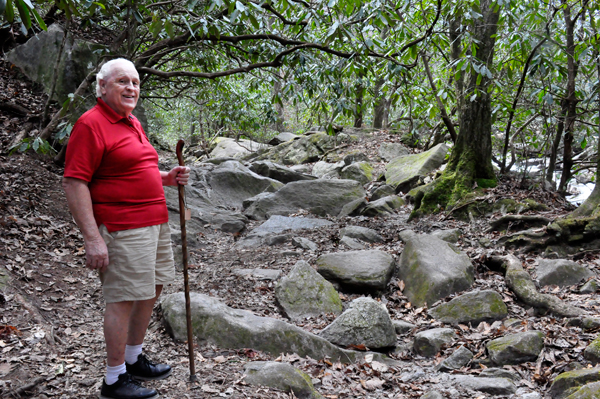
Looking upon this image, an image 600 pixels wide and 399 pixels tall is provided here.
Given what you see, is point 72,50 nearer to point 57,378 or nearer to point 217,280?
point 217,280

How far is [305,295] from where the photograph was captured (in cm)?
498

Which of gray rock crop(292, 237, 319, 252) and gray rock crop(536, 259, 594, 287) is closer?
gray rock crop(536, 259, 594, 287)

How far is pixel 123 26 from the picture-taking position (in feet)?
24.5

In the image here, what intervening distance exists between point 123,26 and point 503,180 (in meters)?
7.07

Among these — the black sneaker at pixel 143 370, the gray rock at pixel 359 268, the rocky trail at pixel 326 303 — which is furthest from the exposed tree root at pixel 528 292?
the black sneaker at pixel 143 370

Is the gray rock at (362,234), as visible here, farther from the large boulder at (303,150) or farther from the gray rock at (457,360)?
the large boulder at (303,150)

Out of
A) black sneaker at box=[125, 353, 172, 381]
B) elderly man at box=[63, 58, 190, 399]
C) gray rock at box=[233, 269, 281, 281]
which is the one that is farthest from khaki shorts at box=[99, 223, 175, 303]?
gray rock at box=[233, 269, 281, 281]

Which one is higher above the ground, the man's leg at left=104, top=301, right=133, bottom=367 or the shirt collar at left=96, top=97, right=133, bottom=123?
the shirt collar at left=96, top=97, right=133, bottom=123

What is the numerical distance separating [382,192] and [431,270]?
16.5 ft

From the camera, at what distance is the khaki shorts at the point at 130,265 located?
255 cm

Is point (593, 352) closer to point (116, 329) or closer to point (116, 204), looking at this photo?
point (116, 329)

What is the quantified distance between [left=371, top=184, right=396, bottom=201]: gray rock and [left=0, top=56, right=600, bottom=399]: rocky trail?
1.45 m

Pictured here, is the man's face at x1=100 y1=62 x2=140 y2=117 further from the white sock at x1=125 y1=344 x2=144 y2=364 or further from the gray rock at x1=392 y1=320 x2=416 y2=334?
the gray rock at x1=392 y1=320 x2=416 y2=334

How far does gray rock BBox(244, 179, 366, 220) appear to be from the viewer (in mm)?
9094
